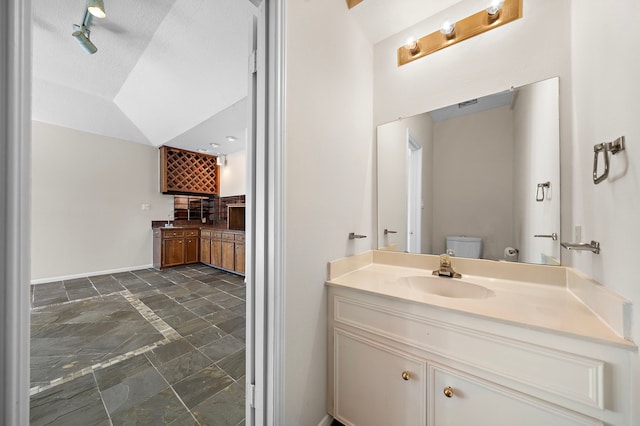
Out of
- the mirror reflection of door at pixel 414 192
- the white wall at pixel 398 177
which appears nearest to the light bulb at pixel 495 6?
the white wall at pixel 398 177

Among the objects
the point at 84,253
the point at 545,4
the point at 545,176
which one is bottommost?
the point at 84,253

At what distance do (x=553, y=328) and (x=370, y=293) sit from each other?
0.67 m

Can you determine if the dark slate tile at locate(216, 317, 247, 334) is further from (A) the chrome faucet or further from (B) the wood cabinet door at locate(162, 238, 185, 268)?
(B) the wood cabinet door at locate(162, 238, 185, 268)

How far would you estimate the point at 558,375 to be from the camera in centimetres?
77

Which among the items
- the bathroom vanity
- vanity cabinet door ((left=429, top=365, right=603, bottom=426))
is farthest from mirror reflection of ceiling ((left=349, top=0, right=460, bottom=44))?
vanity cabinet door ((left=429, top=365, right=603, bottom=426))

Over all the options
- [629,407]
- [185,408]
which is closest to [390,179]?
[629,407]

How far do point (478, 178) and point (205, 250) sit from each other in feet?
16.7

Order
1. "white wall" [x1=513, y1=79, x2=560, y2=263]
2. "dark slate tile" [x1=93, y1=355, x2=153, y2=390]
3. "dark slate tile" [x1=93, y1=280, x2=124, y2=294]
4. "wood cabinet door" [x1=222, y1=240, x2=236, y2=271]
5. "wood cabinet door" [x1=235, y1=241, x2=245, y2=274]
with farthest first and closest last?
"wood cabinet door" [x1=222, y1=240, x2=236, y2=271] < "wood cabinet door" [x1=235, y1=241, x2=245, y2=274] < "dark slate tile" [x1=93, y1=280, x2=124, y2=294] < "dark slate tile" [x1=93, y1=355, x2=153, y2=390] < "white wall" [x1=513, y1=79, x2=560, y2=263]

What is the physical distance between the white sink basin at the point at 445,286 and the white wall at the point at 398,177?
26cm

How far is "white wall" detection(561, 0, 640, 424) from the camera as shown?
69cm

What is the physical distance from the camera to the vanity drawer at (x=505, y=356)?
0.74 meters

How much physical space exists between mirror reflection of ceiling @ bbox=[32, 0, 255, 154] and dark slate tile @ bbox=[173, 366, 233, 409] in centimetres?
228

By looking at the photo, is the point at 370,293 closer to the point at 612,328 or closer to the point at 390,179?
the point at 612,328

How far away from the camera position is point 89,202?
163 inches
